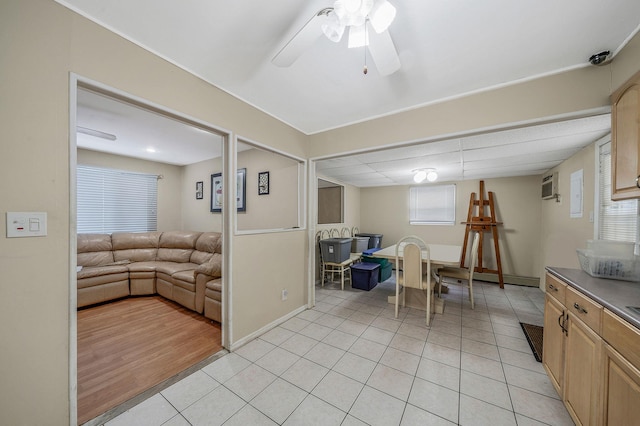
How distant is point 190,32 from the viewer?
4.65ft

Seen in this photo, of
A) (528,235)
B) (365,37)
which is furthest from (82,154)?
(528,235)

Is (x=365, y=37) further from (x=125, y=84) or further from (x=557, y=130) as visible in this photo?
(x=557, y=130)

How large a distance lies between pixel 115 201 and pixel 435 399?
17.5 ft

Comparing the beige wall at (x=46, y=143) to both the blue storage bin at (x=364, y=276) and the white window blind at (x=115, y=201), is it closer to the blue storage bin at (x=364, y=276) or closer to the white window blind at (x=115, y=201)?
the blue storage bin at (x=364, y=276)

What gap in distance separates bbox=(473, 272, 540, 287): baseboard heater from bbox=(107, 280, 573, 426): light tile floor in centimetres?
178

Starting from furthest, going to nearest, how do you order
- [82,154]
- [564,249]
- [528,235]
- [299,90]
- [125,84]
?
1. [528,235]
2. [82,154]
3. [564,249]
4. [299,90]
5. [125,84]

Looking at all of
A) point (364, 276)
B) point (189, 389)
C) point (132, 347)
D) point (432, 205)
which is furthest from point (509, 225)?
point (132, 347)

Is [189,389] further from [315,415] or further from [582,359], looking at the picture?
[582,359]

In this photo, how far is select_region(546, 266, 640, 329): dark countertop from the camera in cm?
98

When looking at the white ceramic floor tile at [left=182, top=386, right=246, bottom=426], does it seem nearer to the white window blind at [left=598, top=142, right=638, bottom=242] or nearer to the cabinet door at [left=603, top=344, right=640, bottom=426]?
the cabinet door at [left=603, top=344, right=640, bottom=426]

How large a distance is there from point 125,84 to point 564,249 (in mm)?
5038

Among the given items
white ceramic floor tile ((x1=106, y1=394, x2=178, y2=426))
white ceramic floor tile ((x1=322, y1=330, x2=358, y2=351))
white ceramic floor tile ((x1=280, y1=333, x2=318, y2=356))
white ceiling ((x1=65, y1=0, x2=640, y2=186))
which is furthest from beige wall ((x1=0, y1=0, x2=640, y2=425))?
white ceramic floor tile ((x1=322, y1=330, x2=358, y2=351))

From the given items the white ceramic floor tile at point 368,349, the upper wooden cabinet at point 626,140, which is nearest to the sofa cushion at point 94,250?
the white ceramic floor tile at point 368,349

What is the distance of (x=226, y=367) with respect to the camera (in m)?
1.87
